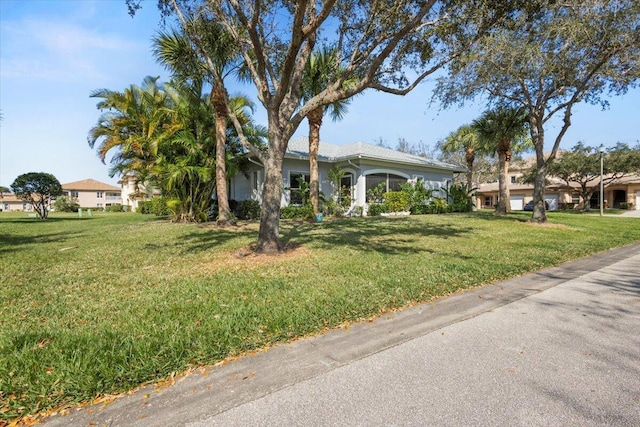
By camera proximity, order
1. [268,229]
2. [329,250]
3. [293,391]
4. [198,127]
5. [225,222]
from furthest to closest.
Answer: [198,127] < [225,222] < [329,250] < [268,229] < [293,391]

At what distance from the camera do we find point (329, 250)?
7.57m

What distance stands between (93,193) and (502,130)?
67837 mm

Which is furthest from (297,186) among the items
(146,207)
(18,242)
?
(146,207)

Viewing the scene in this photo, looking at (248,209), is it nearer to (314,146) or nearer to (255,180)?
(255,180)

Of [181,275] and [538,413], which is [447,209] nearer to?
[181,275]

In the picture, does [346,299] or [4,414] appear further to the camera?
[346,299]

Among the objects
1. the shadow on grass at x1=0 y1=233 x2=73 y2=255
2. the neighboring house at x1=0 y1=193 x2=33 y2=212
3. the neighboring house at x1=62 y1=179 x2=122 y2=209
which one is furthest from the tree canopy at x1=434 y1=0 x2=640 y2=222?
the neighboring house at x1=0 y1=193 x2=33 y2=212

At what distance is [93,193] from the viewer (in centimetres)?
6134

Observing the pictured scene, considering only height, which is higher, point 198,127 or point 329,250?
point 198,127

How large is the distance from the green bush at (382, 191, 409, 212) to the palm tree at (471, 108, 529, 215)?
5.64 meters

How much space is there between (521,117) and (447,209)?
6.36m

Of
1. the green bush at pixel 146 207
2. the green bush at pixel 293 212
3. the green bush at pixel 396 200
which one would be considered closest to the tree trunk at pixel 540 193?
the green bush at pixel 396 200

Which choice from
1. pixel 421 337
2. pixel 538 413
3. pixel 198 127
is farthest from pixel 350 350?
pixel 198 127

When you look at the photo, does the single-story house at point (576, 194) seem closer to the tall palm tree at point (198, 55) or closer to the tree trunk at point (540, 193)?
the tree trunk at point (540, 193)
